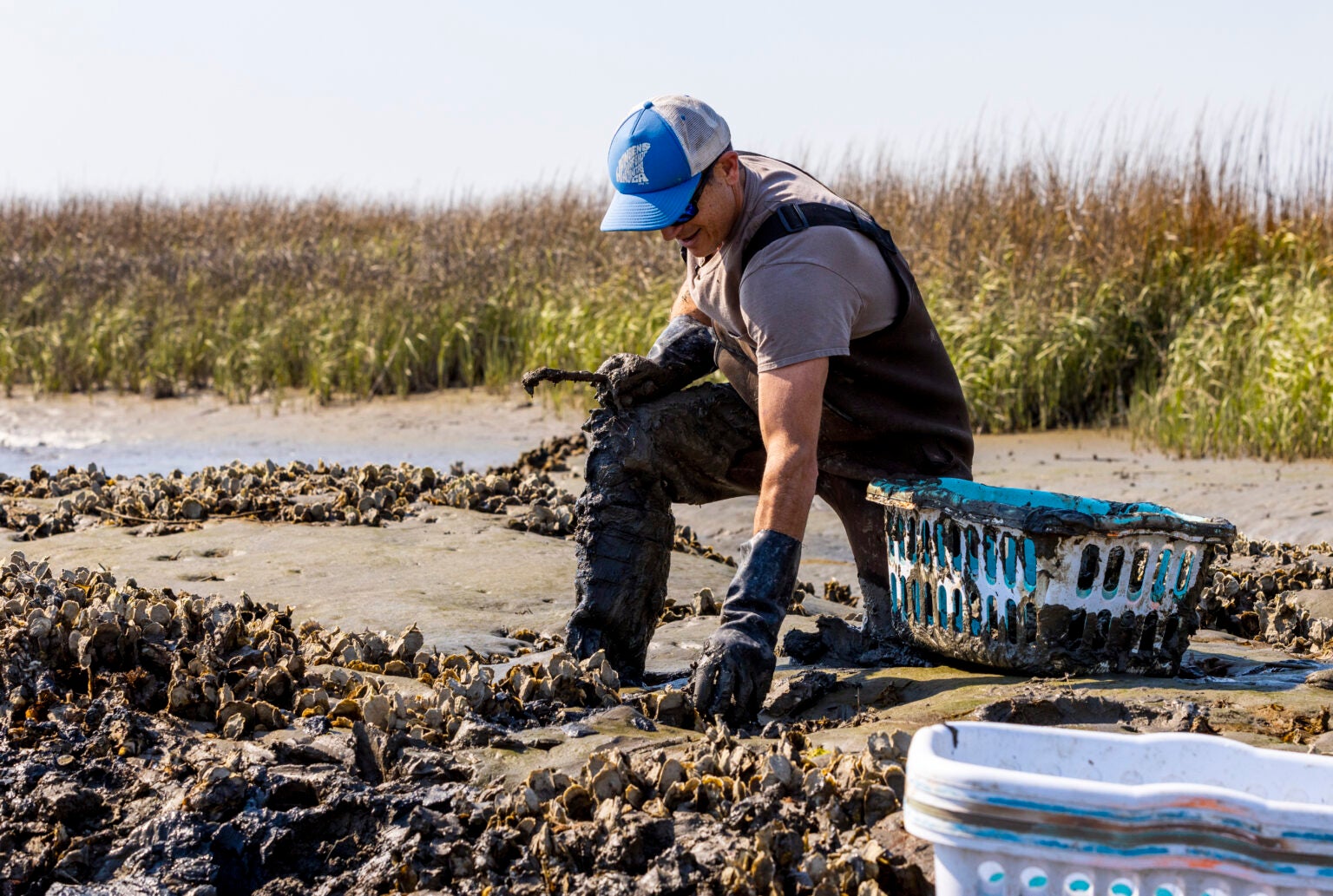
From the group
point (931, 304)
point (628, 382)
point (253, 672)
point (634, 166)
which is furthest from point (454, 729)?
point (931, 304)

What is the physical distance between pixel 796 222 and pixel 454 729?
5.02ft

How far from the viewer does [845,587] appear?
18.4 feet

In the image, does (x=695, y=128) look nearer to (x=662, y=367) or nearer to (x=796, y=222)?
(x=796, y=222)

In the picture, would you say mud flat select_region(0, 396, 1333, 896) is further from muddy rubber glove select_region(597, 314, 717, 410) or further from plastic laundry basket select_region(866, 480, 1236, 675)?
→ muddy rubber glove select_region(597, 314, 717, 410)

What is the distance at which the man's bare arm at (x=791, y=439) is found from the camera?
3334 millimetres

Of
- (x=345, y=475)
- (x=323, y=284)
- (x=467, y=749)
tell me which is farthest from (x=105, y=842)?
(x=323, y=284)

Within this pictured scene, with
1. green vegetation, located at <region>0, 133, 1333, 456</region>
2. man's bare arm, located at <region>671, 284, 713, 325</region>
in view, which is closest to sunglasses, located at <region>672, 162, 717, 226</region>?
man's bare arm, located at <region>671, 284, 713, 325</region>

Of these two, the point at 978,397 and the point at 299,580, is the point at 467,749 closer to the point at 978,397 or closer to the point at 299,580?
the point at 299,580

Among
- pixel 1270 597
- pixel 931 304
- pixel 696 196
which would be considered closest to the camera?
pixel 696 196

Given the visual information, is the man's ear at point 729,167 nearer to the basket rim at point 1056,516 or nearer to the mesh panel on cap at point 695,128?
the mesh panel on cap at point 695,128

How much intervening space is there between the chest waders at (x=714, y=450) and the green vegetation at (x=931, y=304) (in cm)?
544

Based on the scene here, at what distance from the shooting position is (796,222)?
3.52 m

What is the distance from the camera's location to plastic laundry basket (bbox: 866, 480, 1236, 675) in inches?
135

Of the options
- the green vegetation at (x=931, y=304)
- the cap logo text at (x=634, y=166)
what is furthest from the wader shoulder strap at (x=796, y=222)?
the green vegetation at (x=931, y=304)
